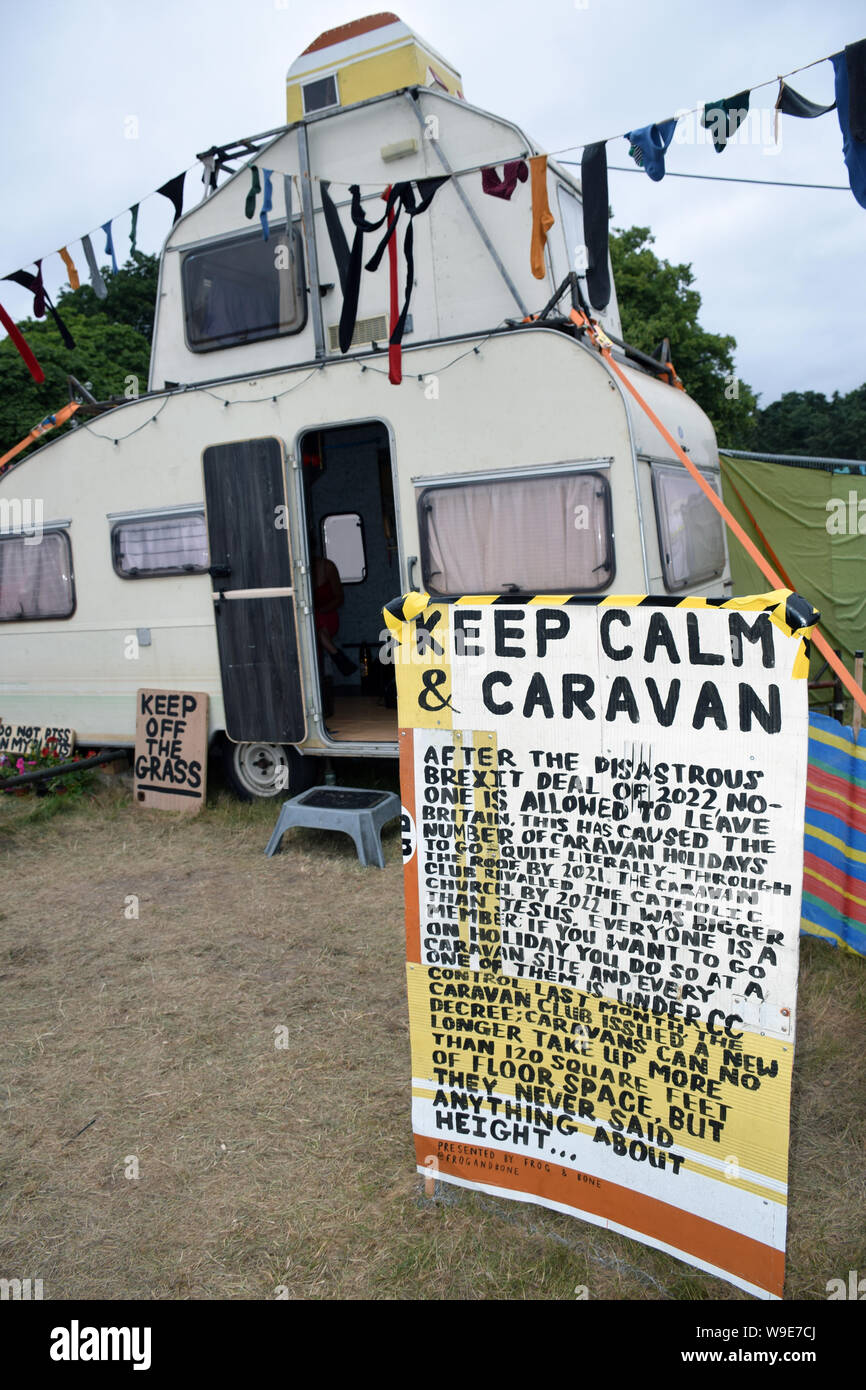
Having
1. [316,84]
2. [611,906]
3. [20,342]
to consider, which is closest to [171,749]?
[20,342]

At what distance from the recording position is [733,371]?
25.8m

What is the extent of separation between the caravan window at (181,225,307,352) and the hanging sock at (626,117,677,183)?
2622 mm

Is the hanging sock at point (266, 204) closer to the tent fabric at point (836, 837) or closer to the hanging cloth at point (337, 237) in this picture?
the hanging cloth at point (337, 237)

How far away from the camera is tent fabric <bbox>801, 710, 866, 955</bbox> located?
13.8ft

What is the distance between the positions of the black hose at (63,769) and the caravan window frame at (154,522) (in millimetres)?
1445

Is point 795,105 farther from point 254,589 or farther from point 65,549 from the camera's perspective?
point 65,549

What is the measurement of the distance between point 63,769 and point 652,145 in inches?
224

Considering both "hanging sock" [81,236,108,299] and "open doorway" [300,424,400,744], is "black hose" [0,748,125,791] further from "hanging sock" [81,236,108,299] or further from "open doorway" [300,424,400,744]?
"hanging sock" [81,236,108,299]

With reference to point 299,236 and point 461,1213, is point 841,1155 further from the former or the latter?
point 299,236

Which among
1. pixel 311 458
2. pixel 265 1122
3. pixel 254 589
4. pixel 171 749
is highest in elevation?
pixel 311 458

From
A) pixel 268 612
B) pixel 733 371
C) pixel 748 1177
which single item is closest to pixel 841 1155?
pixel 748 1177

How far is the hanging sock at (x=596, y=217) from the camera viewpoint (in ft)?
17.1

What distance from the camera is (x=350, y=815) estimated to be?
6.02m
